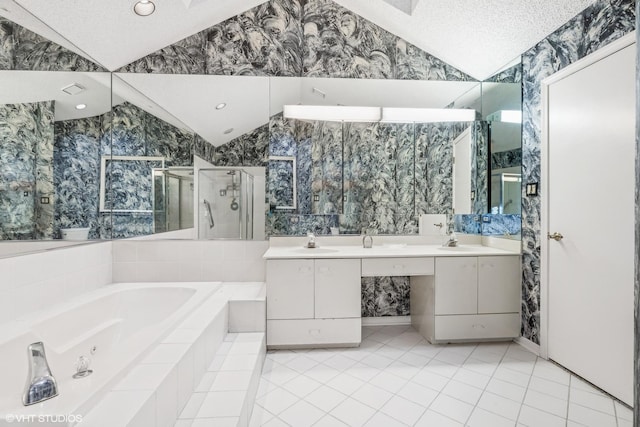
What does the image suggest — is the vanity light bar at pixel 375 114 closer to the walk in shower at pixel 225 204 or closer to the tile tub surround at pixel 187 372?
the walk in shower at pixel 225 204

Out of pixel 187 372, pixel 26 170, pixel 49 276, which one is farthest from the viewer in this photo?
pixel 49 276

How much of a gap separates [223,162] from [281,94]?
806 mm

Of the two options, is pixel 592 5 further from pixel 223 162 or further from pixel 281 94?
pixel 223 162

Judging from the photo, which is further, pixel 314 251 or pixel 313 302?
pixel 314 251

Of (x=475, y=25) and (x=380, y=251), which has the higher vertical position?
(x=475, y=25)

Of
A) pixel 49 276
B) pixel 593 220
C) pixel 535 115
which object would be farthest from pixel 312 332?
pixel 535 115

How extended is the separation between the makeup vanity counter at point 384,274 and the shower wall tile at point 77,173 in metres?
1.52

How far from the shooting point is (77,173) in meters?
2.32

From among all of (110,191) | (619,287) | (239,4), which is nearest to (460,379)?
(619,287)

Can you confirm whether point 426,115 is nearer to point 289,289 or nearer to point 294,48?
point 294,48

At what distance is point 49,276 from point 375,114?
9.02 ft

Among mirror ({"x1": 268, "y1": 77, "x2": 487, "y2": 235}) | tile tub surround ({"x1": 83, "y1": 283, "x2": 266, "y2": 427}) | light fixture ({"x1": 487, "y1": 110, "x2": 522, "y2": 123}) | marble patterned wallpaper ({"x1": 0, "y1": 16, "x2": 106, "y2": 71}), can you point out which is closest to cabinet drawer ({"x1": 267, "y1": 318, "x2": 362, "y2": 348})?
tile tub surround ({"x1": 83, "y1": 283, "x2": 266, "y2": 427})

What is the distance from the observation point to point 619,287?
5.57 feet

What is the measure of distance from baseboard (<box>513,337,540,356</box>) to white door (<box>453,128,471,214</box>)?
114 cm
